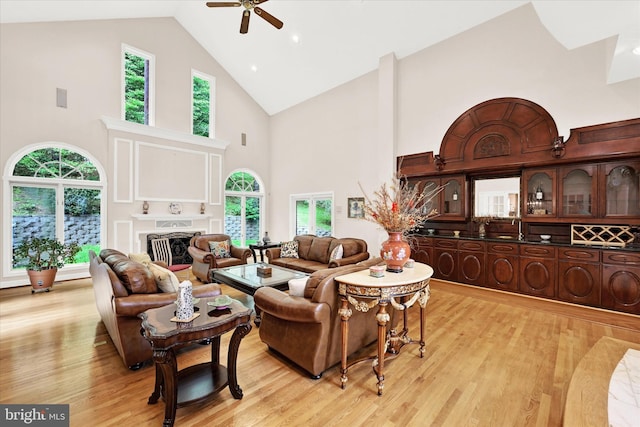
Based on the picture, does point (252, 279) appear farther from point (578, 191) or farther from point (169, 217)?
point (578, 191)

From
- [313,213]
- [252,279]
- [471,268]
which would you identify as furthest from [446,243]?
[313,213]

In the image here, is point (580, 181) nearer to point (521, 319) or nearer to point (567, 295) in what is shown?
point (567, 295)

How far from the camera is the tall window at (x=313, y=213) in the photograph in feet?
25.1

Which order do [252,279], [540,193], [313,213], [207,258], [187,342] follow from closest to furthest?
[187,342] < [252,279] < [540,193] < [207,258] < [313,213]

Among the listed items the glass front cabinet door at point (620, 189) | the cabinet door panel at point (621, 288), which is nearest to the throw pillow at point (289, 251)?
the cabinet door panel at point (621, 288)

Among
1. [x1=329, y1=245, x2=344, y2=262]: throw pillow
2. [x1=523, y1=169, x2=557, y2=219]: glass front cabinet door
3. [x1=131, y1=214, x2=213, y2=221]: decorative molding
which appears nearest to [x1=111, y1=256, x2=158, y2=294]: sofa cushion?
[x1=329, y1=245, x2=344, y2=262]: throw pillow

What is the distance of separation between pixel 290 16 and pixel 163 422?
22.5 ft

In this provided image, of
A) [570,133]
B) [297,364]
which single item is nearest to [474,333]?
[297,364]

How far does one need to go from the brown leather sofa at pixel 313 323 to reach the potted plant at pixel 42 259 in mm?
4692

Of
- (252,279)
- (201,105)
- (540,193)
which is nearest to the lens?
(252,279)

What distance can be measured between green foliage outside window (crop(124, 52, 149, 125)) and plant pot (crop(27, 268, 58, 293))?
12.0 feet

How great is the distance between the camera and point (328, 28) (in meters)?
5.76

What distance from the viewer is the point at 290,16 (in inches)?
228

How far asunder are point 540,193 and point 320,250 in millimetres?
3978
